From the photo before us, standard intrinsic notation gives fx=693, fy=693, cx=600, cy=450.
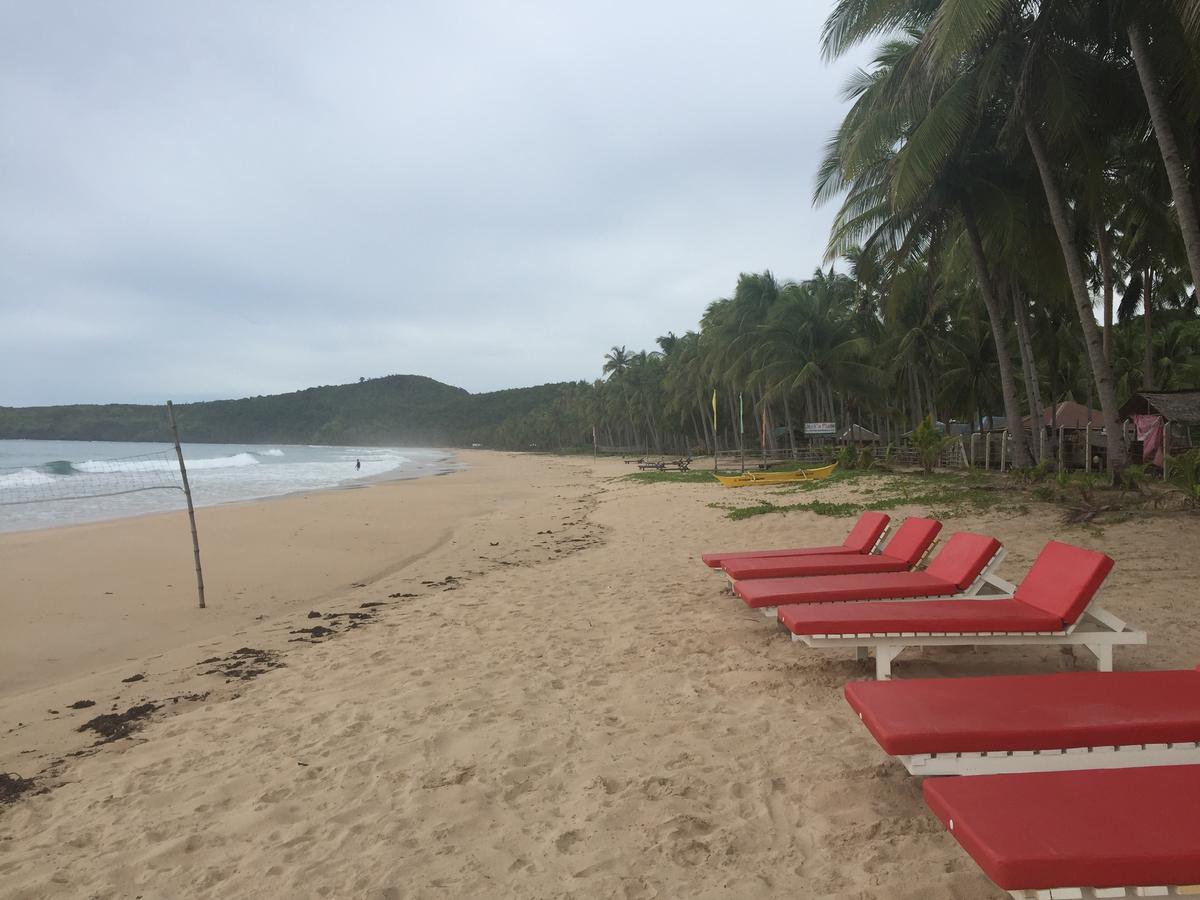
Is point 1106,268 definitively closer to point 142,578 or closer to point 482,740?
point 482,740

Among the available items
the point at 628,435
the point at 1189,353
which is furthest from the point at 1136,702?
the point at 628,435

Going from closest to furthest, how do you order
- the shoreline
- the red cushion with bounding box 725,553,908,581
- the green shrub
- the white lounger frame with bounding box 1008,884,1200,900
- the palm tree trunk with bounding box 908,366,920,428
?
the white lounger frame with bounding box 1008,884,1200,900, the red cushion with bounding box 725,553,908,581, the shoreline, the green shrub, the palm tree trunk with bounding box 908,366,920,428

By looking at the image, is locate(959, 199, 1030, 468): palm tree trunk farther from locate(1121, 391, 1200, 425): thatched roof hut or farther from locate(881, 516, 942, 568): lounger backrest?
locate(881, 516, 942, 568): lounger backrest

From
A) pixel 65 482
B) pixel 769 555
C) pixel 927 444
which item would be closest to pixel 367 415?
pixel 65 482

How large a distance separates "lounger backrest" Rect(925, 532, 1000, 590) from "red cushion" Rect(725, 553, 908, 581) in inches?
20.7

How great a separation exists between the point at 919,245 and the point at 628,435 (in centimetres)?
6485

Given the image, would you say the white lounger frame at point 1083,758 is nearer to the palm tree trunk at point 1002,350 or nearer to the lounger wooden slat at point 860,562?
the lounger wooden slat at point 860,562

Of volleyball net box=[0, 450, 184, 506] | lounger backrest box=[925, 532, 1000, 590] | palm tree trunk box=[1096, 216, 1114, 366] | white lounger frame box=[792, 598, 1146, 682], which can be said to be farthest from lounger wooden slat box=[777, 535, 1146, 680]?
volleyball net box=[0, 450, 184, 506]

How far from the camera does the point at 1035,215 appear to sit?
45.9ft

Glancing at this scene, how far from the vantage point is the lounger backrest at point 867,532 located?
22.1 ft

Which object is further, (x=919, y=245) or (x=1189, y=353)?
(x=1189, y=353)

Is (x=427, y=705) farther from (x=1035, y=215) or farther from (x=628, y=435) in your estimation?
(x=628, y=435)

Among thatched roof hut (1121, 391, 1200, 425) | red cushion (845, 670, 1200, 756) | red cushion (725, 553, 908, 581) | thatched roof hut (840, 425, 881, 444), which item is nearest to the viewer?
red cushion (845, 670, 1200, 756)

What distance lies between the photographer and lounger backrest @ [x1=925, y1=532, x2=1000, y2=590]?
5043mm
